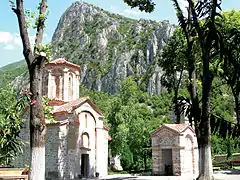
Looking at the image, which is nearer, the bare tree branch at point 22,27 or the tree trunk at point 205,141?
the bare tree branch at point 22,27


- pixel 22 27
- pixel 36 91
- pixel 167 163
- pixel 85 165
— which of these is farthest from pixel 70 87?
pixel 36 91

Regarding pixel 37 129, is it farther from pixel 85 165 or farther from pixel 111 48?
pixel 111 48

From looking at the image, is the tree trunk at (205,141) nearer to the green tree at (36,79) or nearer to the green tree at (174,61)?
the green tree at (36,79)

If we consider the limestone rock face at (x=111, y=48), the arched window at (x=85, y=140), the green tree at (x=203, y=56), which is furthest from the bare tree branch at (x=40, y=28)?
the limestone rock face at (x=111, y=48)

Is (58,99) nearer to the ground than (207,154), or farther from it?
farther from it

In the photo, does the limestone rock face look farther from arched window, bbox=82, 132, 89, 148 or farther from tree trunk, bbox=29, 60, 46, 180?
tree trunk, bbox=29, 60, 46, 180

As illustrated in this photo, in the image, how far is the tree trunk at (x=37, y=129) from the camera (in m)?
8.18

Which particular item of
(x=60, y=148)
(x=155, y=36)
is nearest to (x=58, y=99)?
(x=60, y=148)

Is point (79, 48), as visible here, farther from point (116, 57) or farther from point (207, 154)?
point (207, 154)

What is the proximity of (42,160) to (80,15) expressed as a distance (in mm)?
123271

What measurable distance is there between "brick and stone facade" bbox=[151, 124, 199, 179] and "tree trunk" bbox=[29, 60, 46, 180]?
16358 millimetres

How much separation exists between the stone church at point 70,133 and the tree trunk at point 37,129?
11.2m

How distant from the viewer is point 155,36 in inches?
3654

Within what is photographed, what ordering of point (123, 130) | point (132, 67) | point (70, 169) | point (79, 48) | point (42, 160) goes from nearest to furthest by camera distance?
point (42, 160), point (70, 169), point (123, 130), point (132, 67), point (79, 48)
